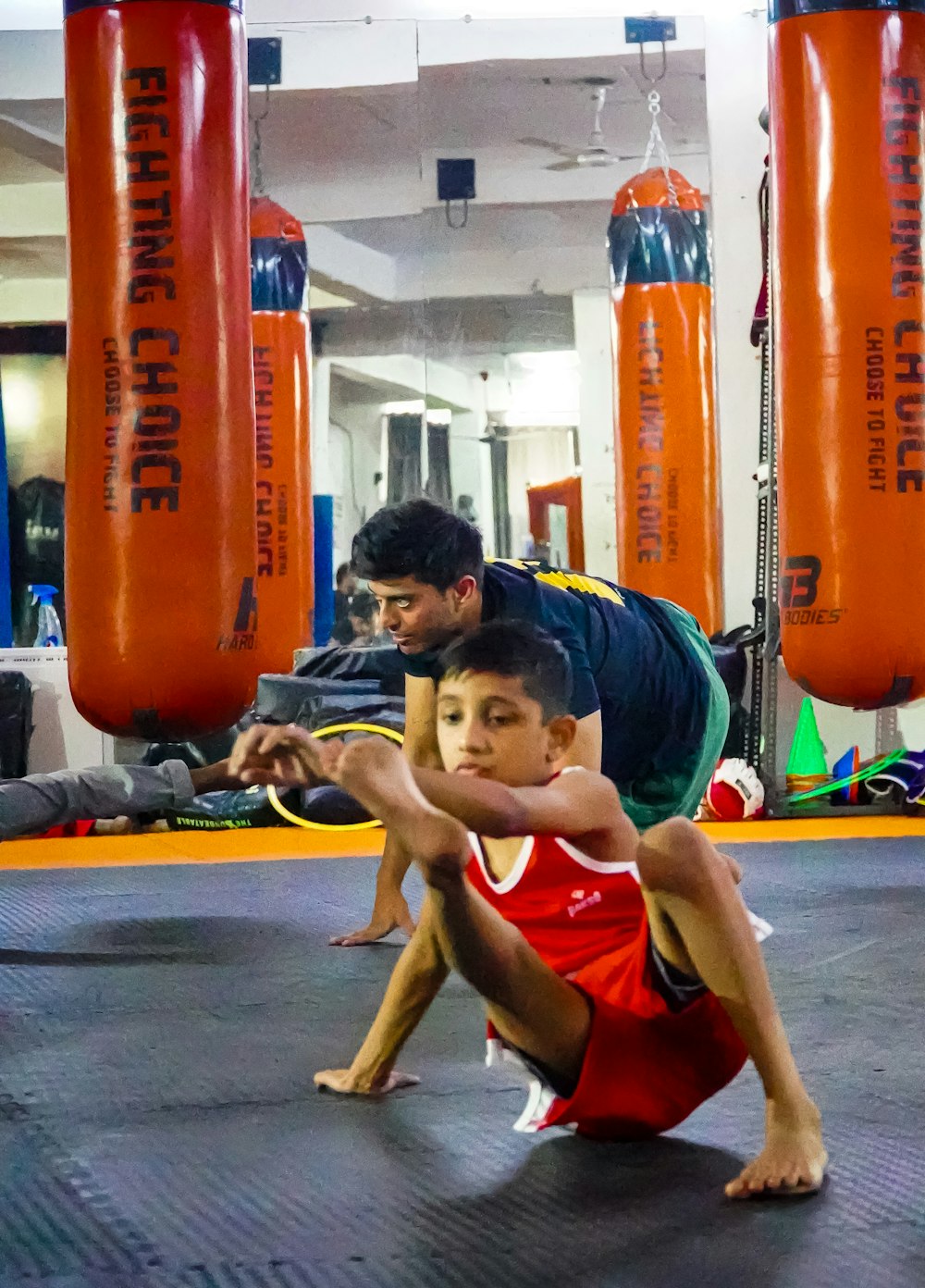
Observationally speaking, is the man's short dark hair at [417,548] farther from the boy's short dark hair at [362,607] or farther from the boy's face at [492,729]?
the boy's short dark hair at [362,607]

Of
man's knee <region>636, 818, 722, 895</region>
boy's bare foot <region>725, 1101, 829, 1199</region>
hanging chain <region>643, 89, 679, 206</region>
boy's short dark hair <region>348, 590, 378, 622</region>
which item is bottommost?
boy's bare foot <region>725, 1101, 829, 1199</region>

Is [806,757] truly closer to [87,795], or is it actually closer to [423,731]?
[87,795]

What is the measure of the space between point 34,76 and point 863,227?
582 cm

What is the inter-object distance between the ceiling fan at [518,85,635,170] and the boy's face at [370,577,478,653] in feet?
18.4

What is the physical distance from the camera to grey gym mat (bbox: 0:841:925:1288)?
1714mm

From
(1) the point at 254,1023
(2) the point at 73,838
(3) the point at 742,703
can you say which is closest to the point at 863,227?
A: (1) the point at 254,1023

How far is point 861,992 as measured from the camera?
10.5 feet

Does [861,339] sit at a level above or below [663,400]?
below

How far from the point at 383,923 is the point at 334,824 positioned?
9.45 ft

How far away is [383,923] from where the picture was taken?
12.4 ft

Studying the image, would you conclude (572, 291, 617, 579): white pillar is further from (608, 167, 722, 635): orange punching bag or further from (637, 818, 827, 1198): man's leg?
(637, 818, 827, 1198): man's leg

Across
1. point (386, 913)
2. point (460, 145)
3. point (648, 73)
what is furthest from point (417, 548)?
point (648, 73)

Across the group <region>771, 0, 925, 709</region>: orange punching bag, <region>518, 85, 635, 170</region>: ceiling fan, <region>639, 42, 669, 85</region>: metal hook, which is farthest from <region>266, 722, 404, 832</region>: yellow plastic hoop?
<region>639, 42, 669, 85</region>: metal hook

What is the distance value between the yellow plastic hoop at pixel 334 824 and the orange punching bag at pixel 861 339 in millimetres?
2927
